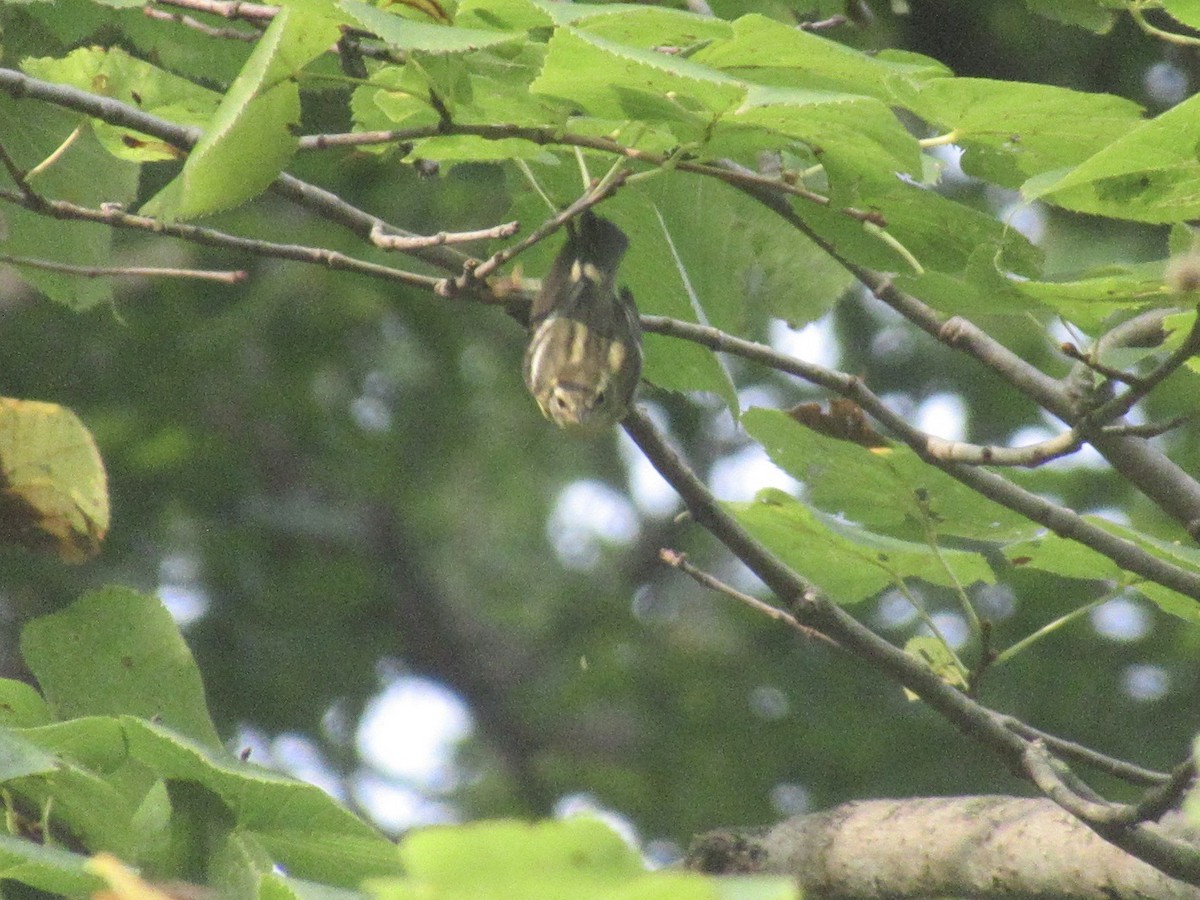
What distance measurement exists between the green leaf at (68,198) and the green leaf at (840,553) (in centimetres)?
144

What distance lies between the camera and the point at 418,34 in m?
1.71

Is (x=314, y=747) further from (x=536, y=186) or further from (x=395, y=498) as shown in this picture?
(x=536, y=186)

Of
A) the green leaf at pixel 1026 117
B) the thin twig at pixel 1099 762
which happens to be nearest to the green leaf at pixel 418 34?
the green leaf at pixel 1026 117

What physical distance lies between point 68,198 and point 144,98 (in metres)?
0.77

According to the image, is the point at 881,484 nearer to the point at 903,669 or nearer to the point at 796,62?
the point at 903,669

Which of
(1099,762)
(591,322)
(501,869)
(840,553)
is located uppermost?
(501,869)

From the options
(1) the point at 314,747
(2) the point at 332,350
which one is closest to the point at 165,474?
(2) the point at 332,350

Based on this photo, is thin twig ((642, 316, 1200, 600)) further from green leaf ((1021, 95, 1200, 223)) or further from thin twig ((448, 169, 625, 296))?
green leaf ((1021, 95, 1200, 223))

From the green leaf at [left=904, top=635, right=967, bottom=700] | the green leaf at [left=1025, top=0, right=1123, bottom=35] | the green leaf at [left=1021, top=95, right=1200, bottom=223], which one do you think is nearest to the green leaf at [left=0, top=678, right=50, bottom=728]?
the green leaf at [left=904, top=635, right=967, bottom=700]

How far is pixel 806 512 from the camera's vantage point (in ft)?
9.37

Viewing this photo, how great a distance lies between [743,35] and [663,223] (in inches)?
48.4

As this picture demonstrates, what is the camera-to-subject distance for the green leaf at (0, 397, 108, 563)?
289 cm

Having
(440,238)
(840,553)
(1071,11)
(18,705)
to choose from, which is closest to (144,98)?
(440,238)

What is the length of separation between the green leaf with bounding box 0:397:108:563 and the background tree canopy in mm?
17
